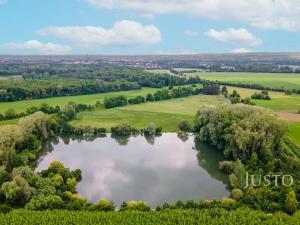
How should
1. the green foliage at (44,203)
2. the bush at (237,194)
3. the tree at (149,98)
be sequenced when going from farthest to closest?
the tree at (149,98) → the bush at (237,194) → the green foliage at (44,203)

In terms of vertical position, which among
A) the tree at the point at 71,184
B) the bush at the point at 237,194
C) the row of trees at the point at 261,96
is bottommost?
the tree at the point at 71,184

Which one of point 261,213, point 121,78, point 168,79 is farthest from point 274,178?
point 121,78

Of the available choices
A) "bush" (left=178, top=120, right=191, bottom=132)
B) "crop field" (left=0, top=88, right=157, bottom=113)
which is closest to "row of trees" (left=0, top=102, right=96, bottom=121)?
"crop field" (left=0, top=88, right=157, bottom=113)

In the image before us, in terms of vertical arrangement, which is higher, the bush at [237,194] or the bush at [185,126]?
the bush at [237,194]

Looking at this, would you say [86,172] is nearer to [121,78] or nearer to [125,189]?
[125,189]

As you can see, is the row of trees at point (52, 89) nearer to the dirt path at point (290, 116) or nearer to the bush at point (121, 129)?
the bush at point (121, 129)

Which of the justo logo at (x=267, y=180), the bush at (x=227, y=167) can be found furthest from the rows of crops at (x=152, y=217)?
the bush at (x=227, y=167)
